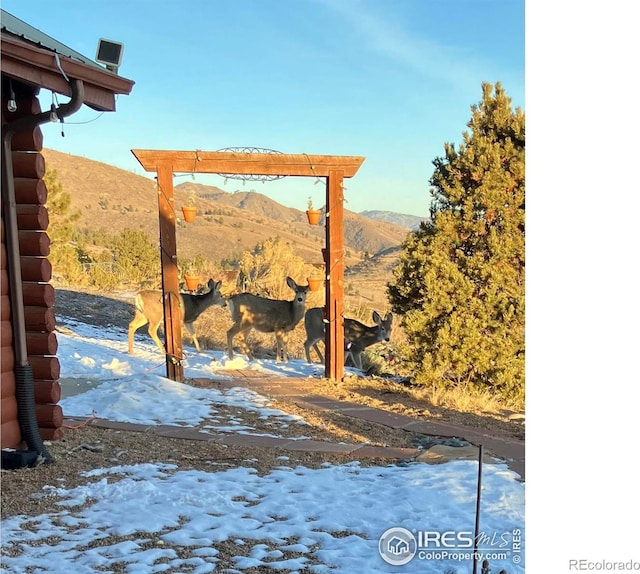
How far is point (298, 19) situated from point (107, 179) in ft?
159

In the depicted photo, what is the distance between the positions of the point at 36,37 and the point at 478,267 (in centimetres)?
608

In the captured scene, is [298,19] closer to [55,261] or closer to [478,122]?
[478,122]

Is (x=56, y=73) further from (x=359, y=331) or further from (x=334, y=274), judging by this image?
(x=359, y=331)

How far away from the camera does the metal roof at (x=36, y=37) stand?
4.48 meters

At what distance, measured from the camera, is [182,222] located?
4634 cm

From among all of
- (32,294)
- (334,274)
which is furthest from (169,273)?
(32,294)

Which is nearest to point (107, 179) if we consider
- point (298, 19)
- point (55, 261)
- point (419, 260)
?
point (55, 261)

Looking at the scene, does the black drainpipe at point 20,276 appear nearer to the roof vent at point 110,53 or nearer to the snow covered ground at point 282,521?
the roof vent at point 110,53

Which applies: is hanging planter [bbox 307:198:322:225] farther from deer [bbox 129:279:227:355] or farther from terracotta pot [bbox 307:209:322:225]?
deer [bbox 129:279:227:355]

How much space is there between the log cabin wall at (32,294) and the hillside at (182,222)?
94.5 ft

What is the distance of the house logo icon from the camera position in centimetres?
329

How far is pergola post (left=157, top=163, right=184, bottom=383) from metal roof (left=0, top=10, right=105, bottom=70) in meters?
3.48

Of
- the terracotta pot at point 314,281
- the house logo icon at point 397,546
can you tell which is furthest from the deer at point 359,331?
the house logo icon at point 397,546
